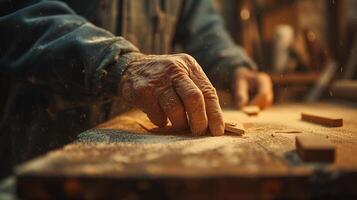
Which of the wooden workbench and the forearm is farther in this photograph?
the forearm

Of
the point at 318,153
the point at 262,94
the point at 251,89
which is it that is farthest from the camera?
the point at 251,89

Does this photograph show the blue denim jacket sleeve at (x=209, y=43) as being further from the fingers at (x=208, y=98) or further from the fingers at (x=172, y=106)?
the fingers at (x=172, y=106)

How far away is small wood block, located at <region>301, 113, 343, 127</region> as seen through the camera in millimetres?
1516

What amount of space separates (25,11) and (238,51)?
1480 millimetres

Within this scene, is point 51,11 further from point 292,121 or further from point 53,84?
point 292,121

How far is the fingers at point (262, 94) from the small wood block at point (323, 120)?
1.54ft

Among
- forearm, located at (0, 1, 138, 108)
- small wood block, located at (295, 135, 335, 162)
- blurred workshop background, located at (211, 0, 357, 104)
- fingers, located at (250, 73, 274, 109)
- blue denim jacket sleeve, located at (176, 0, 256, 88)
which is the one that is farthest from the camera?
blurred workshop background, located at (211, 0, 357, 104)

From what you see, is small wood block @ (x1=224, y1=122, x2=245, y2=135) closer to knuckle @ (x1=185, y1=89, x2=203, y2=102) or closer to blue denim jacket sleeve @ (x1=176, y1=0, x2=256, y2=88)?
knuckle @ (x1=185, y1=89, x2=203, y2=102)

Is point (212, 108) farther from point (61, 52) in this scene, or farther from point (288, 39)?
point (288, 39)

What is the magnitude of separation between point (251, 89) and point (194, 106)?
1175 millimetres

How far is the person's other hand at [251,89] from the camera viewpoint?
220 cm

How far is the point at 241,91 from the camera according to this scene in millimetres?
2293

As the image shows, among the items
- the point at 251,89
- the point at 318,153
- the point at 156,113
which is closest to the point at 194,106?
the point at 156,113

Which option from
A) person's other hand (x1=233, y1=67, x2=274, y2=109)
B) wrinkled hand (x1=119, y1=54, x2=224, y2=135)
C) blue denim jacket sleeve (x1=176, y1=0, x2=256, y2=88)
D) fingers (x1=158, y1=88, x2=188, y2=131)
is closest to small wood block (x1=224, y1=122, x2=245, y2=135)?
wrinkled hand (x1=119, y1=54, x2=224, y2=135)
